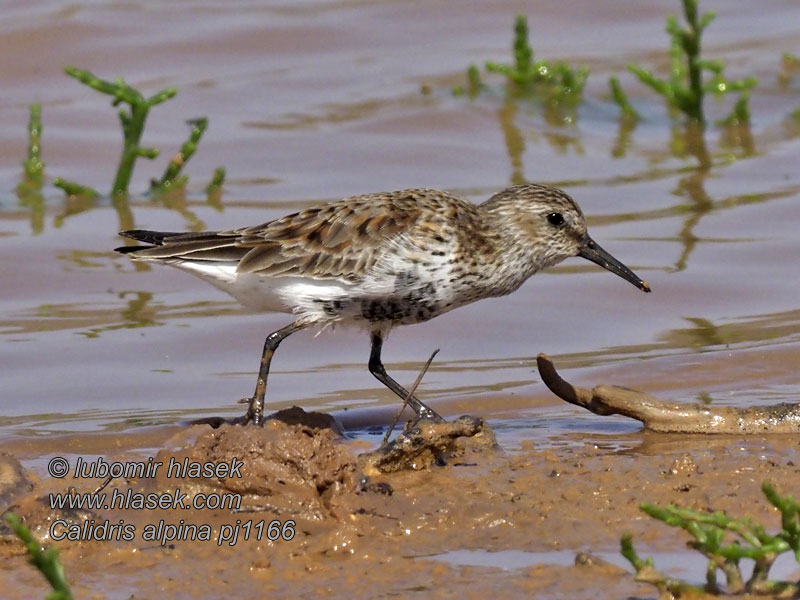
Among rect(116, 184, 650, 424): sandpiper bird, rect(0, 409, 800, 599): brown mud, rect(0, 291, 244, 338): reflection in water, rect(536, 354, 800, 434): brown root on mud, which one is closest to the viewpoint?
rect(0, 409, 800, 599): brown mud

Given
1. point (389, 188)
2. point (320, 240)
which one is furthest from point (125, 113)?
point (320, 240)

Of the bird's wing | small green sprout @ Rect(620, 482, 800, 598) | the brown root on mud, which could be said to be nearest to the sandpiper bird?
the bird's wing

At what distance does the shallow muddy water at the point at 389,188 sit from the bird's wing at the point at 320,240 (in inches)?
29.6

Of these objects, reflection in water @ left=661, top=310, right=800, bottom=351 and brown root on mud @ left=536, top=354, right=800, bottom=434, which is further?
reflection in water @ left=661, top=310, right=800, bottom=351

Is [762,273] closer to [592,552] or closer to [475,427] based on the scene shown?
[475,427]

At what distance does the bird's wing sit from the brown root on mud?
960 mm

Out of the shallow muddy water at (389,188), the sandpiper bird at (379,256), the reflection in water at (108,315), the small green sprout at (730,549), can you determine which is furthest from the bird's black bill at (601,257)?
the small green sprout at (730,549)

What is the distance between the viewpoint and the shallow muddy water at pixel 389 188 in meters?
6.91

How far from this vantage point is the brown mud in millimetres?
4578

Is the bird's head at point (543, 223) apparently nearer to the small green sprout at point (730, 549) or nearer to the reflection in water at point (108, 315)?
the reflection in water at point (108, 315)

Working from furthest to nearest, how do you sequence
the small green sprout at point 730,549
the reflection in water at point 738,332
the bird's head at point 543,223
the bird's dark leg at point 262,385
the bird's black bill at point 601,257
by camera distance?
the reflection in water at point 738,332, the bird's black bill at point 601,257, the bird's head at point 543,223, the bird's dark leg at point 262,385, the small green sprout at point 730,549

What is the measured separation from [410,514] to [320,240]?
194cm

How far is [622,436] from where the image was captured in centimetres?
618

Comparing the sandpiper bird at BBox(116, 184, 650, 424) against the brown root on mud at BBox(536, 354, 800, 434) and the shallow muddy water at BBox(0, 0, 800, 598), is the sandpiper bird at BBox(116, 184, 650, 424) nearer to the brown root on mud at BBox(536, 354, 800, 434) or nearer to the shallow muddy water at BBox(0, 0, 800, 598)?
the shallow muddy water at BBox(0, 0, 800, 598)
